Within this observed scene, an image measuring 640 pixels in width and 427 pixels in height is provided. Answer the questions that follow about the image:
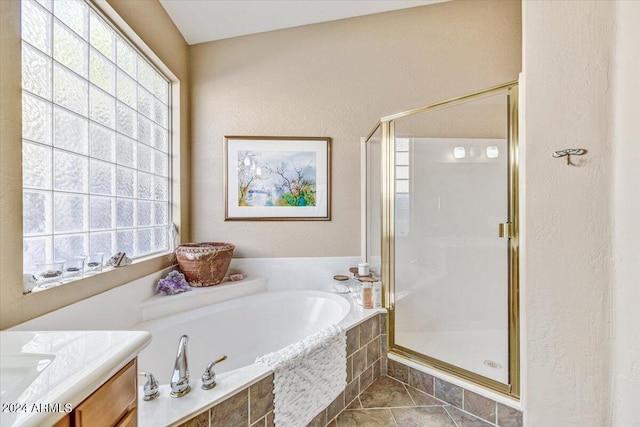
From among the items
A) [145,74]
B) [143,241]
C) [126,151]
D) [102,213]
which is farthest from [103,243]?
[145,74]

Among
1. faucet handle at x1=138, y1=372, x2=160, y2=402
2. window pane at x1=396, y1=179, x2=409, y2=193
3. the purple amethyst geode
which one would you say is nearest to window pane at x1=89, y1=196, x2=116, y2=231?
the purple amethyst geode

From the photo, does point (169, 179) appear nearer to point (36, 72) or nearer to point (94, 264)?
point (94, 264)

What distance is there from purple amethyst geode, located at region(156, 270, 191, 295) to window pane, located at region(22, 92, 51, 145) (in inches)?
40.0

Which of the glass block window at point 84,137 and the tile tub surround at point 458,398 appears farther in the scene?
the tile tub surround at point 458,398

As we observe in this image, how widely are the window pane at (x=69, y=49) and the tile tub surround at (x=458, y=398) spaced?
96.5 inches

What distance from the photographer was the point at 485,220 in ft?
6.20

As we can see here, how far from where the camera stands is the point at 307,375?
1.22 m

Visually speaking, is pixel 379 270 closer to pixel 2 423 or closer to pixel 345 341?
pixel 345 341

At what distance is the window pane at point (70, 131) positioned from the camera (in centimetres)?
117

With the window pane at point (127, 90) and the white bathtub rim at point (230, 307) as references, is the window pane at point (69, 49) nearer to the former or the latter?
the window pane at point (127, 90)

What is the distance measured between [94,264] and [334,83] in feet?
6.91

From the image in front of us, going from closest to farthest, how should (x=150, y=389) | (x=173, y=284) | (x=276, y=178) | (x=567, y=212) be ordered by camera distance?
(x=150, y=389)
(x=567, y=212)
(x=173, y=284)
(x=276, y=178)

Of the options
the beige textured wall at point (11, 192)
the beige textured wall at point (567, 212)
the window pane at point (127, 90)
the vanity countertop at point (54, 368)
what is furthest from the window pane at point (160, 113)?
the beige textured wall at point (567, 212)

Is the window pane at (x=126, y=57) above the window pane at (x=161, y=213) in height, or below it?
above
